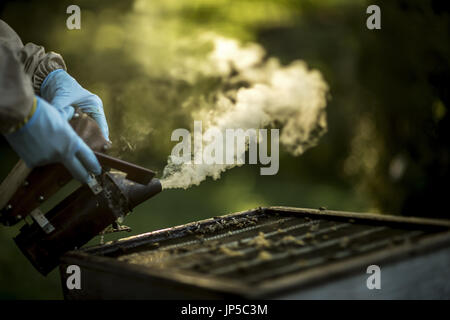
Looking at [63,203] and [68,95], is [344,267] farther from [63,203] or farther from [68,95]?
[68,95]

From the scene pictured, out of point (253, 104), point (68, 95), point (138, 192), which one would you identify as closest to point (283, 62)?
point (253, 104)

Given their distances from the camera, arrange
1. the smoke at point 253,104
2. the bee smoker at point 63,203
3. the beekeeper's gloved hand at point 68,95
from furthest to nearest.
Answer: the smoke at point 253,104 → the beekeeper's gloved hand at point 68,95 → the bee smoker at point 63,203

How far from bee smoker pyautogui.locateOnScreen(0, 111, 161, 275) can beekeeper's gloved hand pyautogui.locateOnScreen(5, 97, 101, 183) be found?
9 centimetres

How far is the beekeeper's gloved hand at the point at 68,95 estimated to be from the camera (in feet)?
8.61

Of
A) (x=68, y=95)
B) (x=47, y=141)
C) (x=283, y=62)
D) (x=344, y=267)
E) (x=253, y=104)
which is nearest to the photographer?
(x=344, y=267)

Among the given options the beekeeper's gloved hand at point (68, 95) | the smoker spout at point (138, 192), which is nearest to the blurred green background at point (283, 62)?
the beekeeper's gloved hand at point (68, 95)

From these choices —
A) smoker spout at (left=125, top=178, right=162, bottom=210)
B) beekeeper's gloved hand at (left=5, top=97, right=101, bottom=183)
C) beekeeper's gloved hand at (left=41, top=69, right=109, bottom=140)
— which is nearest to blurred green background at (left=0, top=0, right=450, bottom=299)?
beekeeper's gloved hand at (left=41, top=69, right=109, bottom=140)

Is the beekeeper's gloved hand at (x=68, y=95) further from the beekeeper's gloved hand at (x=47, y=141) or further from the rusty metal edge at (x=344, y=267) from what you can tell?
the rusty metal edge at (x=344, y=267)

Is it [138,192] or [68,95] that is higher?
[68,95]

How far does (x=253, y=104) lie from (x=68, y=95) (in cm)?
157

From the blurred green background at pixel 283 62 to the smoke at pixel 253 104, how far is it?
28 cm

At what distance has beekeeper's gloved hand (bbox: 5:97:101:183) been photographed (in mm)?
2076

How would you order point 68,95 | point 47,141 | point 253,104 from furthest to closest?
point 253,104, point 68,95, point 47,141

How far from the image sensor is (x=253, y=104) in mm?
3803
